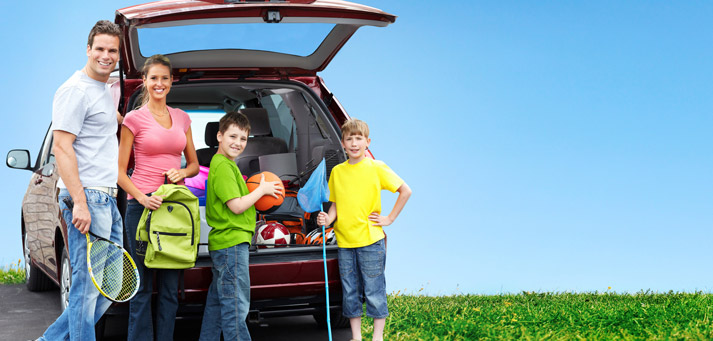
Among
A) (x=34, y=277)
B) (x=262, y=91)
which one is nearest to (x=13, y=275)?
(x=34, y=277)

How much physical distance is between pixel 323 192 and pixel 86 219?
4.61ft

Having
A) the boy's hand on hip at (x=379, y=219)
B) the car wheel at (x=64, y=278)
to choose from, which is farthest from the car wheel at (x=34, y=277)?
the boy's hand on hip at (x=379, y=219)

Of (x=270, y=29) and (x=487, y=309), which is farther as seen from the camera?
(x=487, y=309)

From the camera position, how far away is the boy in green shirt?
397 cm

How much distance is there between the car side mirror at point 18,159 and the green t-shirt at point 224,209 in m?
3.13

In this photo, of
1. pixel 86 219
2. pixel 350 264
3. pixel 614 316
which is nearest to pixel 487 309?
pixel 614 316

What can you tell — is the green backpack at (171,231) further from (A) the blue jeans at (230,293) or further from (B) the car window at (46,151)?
(B) the car window at (46,151)

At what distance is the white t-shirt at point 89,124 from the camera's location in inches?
143

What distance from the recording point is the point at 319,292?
14.3 ft

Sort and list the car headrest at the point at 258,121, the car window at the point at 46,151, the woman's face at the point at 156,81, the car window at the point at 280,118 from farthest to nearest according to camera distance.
Answer: the car window at the point at 46,151, the car window at the point at 280,118, the car headrest at the point at 258,121, the woman's face at the point at 156,81

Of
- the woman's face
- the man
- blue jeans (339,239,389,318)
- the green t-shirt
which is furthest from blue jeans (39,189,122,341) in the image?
blue jeans (339,239,389,318)

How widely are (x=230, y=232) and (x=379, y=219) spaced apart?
0.93m

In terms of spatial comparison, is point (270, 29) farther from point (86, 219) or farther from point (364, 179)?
point (86, 219)

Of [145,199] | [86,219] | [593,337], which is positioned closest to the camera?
[86,219]
